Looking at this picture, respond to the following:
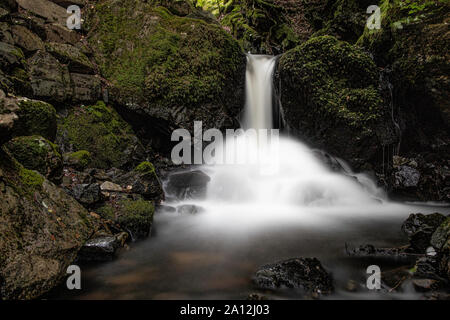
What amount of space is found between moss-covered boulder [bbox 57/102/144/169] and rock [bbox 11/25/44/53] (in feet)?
5.54

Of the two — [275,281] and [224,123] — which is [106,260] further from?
[224,123]

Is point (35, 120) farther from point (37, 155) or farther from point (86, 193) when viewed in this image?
point (86, 193)

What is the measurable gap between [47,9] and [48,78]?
274 centimetres

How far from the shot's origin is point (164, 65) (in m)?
7.73

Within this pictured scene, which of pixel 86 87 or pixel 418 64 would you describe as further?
pixel 418 64

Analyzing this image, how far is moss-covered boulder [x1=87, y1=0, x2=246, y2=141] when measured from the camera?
7.59 m

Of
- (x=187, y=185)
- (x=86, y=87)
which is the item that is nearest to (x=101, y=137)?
(x=86, y=87)

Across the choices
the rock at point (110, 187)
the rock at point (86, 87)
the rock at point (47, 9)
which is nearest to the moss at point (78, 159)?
the rock at point (110, 187)

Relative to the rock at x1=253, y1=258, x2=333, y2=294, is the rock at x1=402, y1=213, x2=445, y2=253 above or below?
above

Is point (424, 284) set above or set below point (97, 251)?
below

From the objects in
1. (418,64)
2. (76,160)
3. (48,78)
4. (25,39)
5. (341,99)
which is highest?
(25,39)

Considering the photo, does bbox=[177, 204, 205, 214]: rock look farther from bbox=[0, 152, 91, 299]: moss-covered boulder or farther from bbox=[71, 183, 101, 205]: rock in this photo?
bbox=[0, 152, 91, 299]: moss-covered boulder

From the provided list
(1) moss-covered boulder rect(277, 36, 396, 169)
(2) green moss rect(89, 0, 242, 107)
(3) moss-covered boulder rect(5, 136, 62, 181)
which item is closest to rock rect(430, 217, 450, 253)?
(1) moss-covered boulder rect(277, 36, 396, 169)
